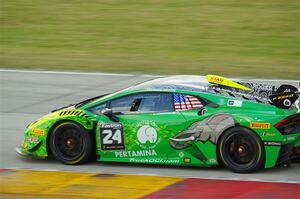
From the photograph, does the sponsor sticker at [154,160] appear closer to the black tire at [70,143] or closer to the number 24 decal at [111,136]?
the number 24 decal at [111,136]

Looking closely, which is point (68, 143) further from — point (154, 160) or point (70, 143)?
point (154, 160)

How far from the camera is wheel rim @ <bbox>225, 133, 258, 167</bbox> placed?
9773 millimetres

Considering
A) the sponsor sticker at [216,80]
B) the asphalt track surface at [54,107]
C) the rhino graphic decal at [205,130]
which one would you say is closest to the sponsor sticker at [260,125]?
the rhino graphic decal at [205,130]

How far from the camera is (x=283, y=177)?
32.2ft

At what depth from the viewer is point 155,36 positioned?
24.8 m

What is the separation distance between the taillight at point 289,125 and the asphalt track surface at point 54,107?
25.0 inches

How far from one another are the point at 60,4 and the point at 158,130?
66.3ft

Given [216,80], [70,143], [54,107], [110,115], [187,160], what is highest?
[216,80]

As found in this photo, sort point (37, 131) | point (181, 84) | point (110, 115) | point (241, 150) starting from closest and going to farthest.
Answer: point (241, 150), point (110, 115), point (181, 84), point (37, 131)

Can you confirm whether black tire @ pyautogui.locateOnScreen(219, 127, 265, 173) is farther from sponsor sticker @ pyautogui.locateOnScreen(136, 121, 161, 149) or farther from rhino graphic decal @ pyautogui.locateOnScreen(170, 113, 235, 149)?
sponsor sticker @ pyautogui.locateOnScreen(136, 121, 161, 149)

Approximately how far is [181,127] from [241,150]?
2.89 ft

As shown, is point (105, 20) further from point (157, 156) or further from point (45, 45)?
point (157, 156)

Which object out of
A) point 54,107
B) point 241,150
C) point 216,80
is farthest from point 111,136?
point 54,107

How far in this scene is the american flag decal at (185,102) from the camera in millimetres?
10102
